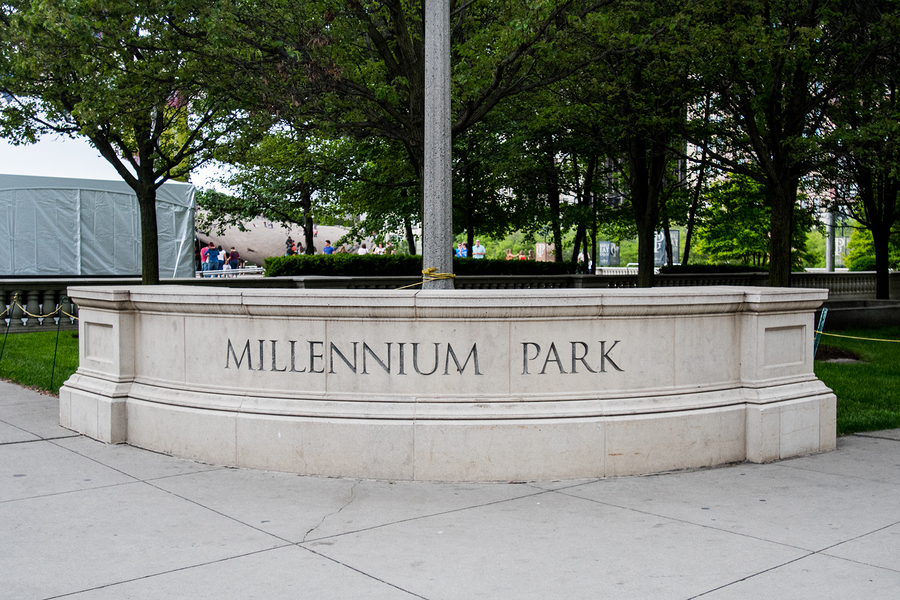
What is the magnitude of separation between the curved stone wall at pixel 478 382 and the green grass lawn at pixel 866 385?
93.5 inches

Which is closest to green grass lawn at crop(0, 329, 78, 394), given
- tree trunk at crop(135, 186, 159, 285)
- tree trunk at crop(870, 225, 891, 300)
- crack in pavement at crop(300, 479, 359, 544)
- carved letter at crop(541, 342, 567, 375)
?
tree trunk at crop(135, 186, 159, 285)

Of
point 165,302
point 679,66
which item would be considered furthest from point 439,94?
point 679,66

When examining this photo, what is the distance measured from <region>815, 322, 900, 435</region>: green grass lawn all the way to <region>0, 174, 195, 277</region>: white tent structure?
1787cm

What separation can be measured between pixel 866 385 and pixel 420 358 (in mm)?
8044

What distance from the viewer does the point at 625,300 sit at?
6203mm

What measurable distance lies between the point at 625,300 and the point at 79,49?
10.3 metres

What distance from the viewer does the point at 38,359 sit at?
1291 cm

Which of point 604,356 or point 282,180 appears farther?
point 282,180

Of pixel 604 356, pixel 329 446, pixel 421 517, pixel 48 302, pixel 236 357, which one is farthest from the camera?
pixel 48 302

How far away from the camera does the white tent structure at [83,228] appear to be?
2119cm

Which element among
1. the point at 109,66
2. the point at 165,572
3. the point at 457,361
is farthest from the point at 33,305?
the point at 165,572

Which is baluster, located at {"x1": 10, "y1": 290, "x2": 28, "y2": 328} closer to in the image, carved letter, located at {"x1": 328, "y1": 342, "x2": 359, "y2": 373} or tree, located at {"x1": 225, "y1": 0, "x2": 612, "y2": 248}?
tree, located at {"x1": 225, "y1": 0, "x2": 612, "y2": 248}

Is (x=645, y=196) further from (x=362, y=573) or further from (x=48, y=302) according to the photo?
(x=362, y=573)

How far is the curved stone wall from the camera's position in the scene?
6020mm
